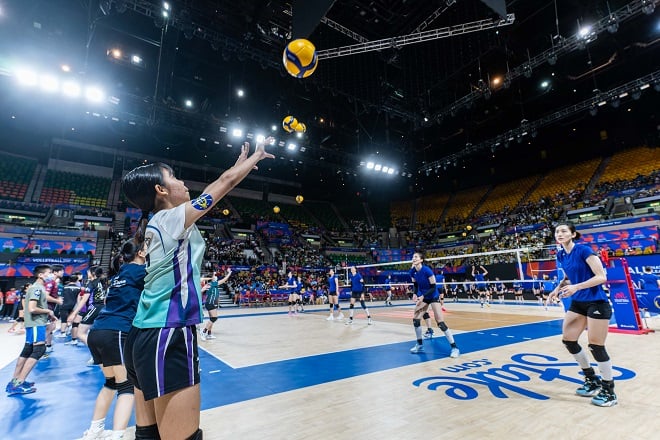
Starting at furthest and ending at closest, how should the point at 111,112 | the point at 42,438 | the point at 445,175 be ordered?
1. the point at 445,175
2. the point at 111,112
3. the point at 42,438

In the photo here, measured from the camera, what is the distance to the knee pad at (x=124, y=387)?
9.04 feet

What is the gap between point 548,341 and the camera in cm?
642

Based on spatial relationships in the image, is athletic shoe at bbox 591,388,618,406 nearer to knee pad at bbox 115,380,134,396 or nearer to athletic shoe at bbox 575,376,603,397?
athletic shoe at bbox 575,376,603,397

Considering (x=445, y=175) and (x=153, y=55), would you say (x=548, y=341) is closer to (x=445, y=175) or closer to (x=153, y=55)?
(x=153, y=55)

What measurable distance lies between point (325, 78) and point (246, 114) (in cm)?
641

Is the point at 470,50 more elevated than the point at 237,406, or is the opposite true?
the point at 470,50

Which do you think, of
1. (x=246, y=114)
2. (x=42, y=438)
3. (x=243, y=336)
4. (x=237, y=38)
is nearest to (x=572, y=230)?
(x=42, y=438)

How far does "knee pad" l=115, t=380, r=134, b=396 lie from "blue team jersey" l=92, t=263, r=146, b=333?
0.48 meters

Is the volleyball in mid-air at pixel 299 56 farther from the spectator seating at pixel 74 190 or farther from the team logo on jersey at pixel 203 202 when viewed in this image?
the spectator seating at pixel 74 190

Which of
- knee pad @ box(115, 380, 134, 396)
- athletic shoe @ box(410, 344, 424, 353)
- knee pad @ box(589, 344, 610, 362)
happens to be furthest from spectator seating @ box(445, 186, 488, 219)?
knee pad @ box(115, 380, 134, 396)

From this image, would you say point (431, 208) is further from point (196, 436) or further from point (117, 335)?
point (196, 436)

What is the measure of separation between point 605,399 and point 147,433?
434cm

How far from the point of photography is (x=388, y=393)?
3.76m

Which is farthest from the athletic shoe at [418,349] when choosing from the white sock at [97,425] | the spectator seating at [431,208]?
the spectator seating at [431,208]
